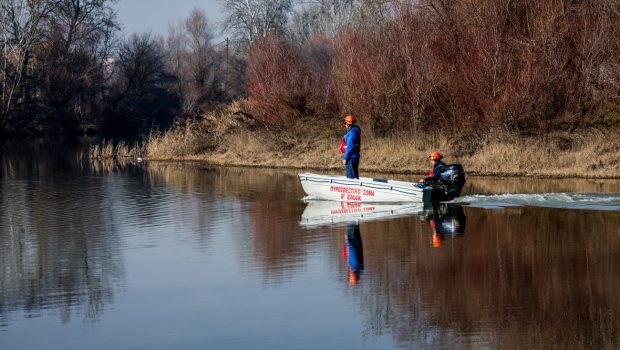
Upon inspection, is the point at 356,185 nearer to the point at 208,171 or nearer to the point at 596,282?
the point at 596,282

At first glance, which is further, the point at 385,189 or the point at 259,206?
the point at 259,206

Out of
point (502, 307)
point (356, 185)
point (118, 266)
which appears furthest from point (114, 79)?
point (502, 307)

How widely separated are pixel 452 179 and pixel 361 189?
7.51ft

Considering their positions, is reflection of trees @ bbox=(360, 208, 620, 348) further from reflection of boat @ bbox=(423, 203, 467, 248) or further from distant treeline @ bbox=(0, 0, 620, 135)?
distant treeline @ bbox=(0, 0, 620, 135)

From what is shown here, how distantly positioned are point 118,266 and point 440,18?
22.6m

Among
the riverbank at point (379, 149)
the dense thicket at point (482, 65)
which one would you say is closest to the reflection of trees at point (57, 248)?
the riverbank at point (379, 149)

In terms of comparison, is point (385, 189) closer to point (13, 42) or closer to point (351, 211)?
point (351, 211)

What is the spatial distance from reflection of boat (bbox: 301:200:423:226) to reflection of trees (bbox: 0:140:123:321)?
449 cm

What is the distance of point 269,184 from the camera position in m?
30.4

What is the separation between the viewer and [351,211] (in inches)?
893

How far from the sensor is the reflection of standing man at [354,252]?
14916 millimetres

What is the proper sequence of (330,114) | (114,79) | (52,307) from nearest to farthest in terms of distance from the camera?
(52,307), (330,114), (114,79)

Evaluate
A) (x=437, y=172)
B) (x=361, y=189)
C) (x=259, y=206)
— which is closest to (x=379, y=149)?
(x=259, y=206)

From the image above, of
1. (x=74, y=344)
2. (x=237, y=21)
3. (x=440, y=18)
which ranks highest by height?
(x=237, y=21)
